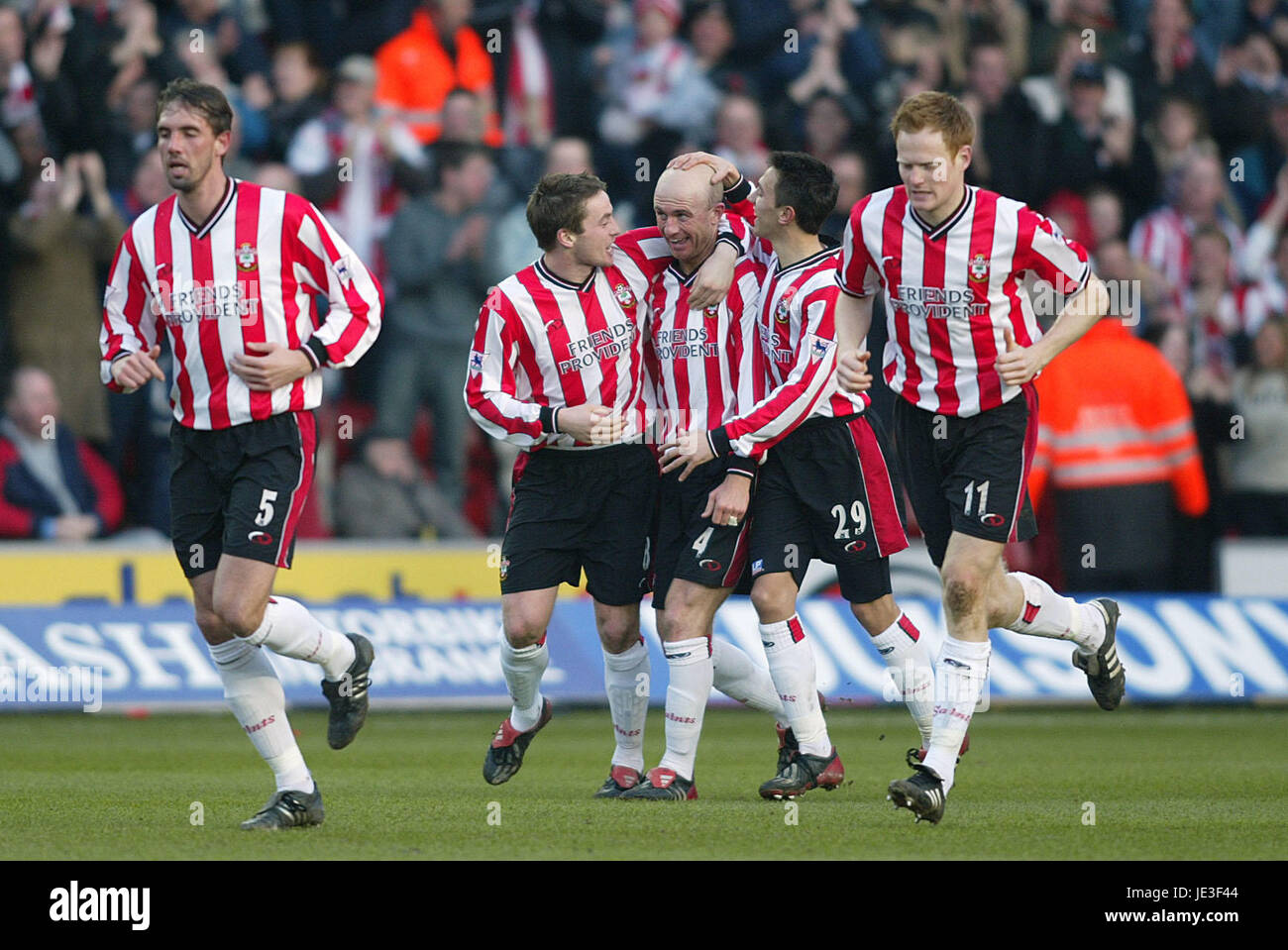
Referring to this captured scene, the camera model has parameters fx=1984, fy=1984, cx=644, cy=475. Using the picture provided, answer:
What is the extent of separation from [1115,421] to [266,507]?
271 inches

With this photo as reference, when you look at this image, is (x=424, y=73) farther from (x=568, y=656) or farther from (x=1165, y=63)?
(x=1165, y=63)

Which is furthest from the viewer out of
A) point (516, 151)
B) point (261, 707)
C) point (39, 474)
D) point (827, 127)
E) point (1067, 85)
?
point (1067, 85)

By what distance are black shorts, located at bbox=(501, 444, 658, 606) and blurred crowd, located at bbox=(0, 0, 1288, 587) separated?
203 inches

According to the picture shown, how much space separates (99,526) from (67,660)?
1232 millimetres

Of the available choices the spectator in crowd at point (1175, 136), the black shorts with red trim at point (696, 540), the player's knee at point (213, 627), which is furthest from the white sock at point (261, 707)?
the spectator in crowd at point (1175, 136)

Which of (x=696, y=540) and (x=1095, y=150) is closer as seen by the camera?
(x=696, y=540)

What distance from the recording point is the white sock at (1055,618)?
24.4 ft

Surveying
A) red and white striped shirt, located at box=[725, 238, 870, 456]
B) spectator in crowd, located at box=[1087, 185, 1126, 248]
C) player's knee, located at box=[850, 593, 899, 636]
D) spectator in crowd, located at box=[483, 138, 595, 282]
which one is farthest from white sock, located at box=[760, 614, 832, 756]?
spectator in crowd, located at box=[1087, 185, 1126, 248]

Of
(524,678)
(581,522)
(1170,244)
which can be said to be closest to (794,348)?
(581,522)

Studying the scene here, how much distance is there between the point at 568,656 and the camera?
1170cm

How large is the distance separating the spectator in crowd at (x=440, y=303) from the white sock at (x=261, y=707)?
20.1 feet

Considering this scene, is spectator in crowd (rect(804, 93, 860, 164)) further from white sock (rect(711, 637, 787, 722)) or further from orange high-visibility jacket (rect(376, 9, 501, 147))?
white sock (rect(711, 637, 787, 722))

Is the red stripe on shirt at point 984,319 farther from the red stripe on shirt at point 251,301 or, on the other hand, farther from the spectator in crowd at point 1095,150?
the spectator in crowd at point 1095,150

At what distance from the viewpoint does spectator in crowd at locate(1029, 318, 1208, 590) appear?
12.0 metres
